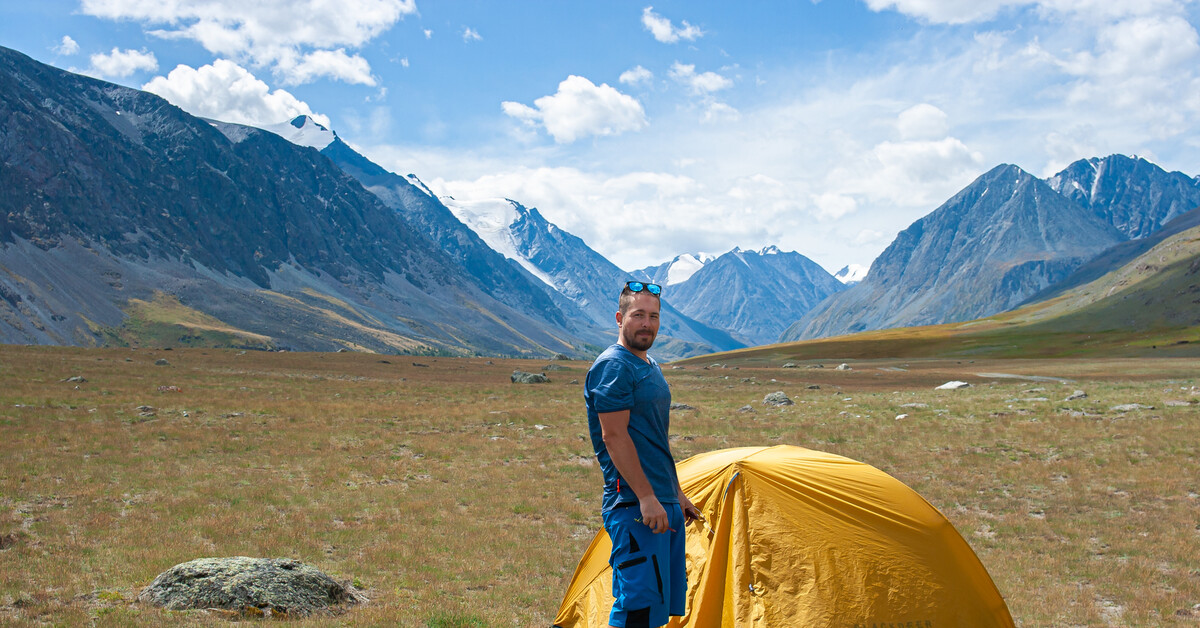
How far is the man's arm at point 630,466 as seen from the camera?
586 centimetres

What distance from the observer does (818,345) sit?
164m

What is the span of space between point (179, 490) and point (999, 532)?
60.2 feet

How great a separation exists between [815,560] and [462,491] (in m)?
11.0

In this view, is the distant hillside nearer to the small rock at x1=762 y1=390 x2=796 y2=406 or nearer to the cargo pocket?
the small rock at x1=762 y1=390 x2=796 y2=406

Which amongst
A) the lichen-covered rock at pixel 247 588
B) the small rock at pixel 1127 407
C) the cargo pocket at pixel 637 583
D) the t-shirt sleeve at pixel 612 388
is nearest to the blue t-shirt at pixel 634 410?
the t-shirt sleeve at pixel 612 388

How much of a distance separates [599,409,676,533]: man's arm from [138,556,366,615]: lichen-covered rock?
19.3 ft

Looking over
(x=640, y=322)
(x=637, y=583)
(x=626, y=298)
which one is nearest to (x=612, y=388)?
(x=640, y=322)

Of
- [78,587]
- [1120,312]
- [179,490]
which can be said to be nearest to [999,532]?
[78,587]

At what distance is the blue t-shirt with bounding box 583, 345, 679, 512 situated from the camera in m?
5.90

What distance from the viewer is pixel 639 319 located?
20.1ft

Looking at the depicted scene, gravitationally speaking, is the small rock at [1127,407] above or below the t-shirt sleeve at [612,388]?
below

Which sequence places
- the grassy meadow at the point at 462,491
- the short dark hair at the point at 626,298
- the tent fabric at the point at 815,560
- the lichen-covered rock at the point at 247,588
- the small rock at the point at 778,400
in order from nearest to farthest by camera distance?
1. the short dark hair at the point at 626,298
2. the tent fabric at the point at 815,560
3. the lichen-covered rock at the point at 247,588
4. the grassy meadow at the point at 462,491
5. the small rock at the point at 778,400

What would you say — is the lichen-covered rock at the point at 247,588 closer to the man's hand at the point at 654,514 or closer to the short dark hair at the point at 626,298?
the man's hand at the point at 654,514

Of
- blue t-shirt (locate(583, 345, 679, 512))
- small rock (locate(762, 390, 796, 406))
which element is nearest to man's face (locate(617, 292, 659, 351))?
blue t-shirt (locate(583, 345, 679, 512))
